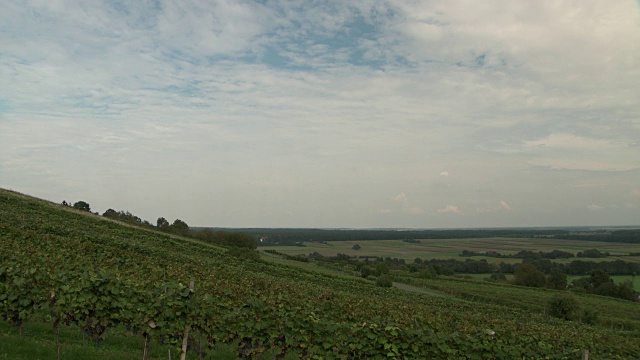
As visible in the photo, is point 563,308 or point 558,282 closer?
point 563,308

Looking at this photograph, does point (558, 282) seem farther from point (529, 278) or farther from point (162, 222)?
point (162, 222)

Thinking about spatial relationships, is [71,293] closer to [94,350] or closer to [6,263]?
[94,350]

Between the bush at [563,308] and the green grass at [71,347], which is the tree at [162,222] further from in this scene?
the green grass at [71,347]

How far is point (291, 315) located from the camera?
9.62m

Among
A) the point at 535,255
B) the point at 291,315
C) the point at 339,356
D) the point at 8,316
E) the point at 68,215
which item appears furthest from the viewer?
the point at 535,255

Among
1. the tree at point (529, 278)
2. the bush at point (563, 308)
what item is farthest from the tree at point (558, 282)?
the bush at point (563, 308)

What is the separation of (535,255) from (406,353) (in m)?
158

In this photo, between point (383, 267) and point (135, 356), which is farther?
point (383, 267)

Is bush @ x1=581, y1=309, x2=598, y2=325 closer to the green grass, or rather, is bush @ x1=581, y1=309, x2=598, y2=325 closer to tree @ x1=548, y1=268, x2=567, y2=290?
tree @ x1=548, y1=268, x2=567, y2=290

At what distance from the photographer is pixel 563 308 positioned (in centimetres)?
5409

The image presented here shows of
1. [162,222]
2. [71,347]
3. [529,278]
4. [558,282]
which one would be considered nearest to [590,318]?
[529,278]

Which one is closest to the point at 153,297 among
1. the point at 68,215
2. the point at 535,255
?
the point at 68,215

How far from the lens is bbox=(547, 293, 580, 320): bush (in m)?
53.2

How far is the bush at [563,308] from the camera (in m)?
53.2
